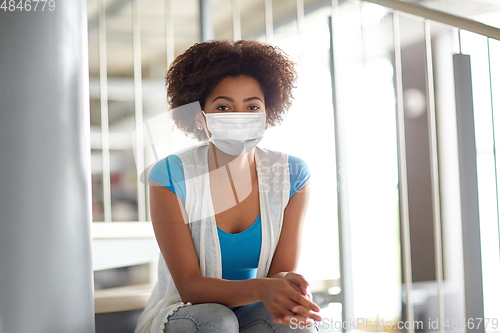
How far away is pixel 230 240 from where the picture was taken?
0.76m

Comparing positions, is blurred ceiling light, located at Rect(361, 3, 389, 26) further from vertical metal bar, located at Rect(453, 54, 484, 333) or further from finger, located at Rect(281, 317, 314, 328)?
finger, located at Rect(281, 317, 314, 328)

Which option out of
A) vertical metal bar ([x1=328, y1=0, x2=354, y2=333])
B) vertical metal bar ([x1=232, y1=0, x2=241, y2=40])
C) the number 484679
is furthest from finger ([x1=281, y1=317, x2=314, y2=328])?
the number 484679

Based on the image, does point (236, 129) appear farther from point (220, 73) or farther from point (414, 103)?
point (414, 103)

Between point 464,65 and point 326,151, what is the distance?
386 mm

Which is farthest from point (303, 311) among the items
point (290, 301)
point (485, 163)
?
point (485, 163)

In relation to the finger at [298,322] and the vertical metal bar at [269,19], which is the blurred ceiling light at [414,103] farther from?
the finger at [298,322]

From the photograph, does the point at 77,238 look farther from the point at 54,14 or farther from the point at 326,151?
the point at 326,151

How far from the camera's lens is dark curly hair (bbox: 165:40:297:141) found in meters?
0.73

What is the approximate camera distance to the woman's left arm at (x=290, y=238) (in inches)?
30.4

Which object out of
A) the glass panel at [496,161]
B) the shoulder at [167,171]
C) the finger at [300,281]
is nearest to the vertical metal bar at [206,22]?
the shoulder at [167,171]

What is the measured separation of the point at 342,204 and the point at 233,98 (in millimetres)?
364

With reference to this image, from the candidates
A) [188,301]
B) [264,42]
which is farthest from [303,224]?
[264,42]

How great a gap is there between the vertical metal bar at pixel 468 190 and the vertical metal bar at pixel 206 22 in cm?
57

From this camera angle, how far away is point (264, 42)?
801 millimetres
